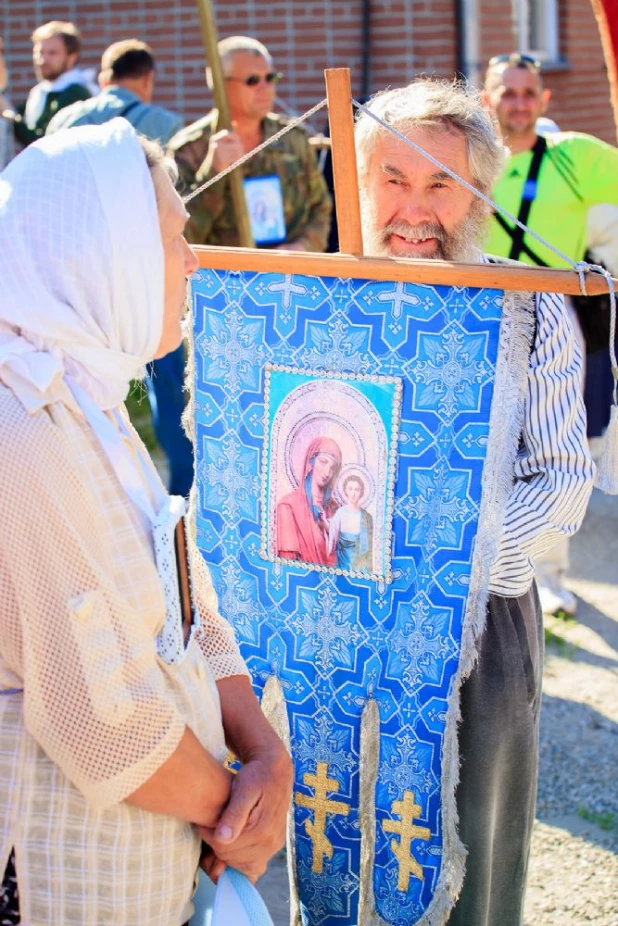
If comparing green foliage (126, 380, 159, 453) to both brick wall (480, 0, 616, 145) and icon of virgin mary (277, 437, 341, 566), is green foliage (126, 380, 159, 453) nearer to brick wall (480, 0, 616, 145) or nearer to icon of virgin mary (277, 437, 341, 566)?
brick wall (480, 0, 616, 145)

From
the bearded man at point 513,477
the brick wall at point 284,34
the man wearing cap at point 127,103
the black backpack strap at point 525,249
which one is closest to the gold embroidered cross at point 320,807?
the bearded man at point 513,477

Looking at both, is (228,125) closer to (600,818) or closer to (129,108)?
(129,108)

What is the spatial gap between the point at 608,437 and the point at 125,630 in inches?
43.8

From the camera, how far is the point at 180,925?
162cm

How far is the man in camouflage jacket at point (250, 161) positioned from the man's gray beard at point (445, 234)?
9.21 ft

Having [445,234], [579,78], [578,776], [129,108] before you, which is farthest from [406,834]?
[579,78]

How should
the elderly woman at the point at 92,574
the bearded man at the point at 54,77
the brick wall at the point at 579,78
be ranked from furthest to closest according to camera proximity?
the brick wall at the point at 579,78, the bearded man at the point at 54,77, the elderly woman at the point at 92,574

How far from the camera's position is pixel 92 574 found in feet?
4.54

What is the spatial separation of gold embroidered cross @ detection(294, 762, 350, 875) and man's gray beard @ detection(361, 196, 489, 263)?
43.1 inches

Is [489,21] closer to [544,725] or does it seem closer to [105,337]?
[544,725]

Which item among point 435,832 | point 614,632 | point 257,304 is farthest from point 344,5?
point 435,832

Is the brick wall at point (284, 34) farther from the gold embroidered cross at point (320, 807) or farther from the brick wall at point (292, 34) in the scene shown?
the gold embroidered cross at point (320, 807)

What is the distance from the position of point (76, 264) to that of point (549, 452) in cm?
108

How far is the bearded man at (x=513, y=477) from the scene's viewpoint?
211 centimetres
